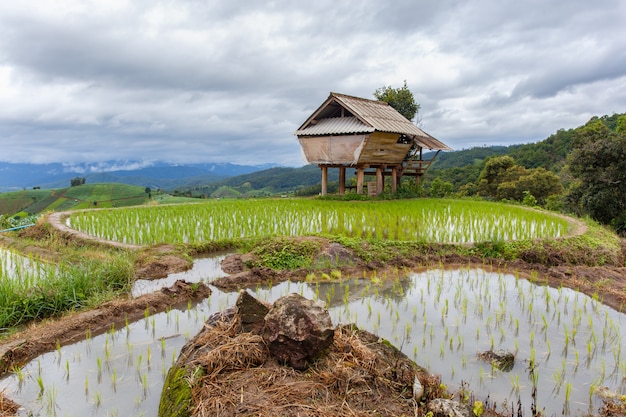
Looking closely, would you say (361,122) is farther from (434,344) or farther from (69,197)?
(69,197)

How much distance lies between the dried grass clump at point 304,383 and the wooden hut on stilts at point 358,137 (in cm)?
1151

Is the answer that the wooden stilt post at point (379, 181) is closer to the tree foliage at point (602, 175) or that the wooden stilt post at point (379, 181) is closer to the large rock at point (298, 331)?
the tree foliage at point (602, 175)

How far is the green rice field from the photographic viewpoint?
8.33m

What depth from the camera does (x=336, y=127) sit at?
49.8 ft

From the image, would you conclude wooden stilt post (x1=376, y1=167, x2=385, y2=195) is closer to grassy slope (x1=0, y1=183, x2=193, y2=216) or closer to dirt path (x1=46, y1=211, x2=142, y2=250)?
dirt path (x1=46, y1=211, x2=142, y2=250)

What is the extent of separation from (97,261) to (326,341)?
14.8 feet

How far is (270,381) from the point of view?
280 cm

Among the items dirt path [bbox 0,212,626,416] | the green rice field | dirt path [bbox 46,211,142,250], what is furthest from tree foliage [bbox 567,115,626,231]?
dirt path [bbox 46,211,142,250]

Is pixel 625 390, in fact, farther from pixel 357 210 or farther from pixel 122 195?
pixel 122 195

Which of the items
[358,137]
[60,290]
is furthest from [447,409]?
[358,137]

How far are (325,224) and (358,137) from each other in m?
5.95

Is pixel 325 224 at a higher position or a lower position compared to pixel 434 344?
higher

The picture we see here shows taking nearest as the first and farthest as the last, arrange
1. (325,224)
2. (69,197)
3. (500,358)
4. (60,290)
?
(500,358)
(60,290)
(325,224)
(69,197)

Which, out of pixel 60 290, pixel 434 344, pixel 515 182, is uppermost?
pixel 515 182
